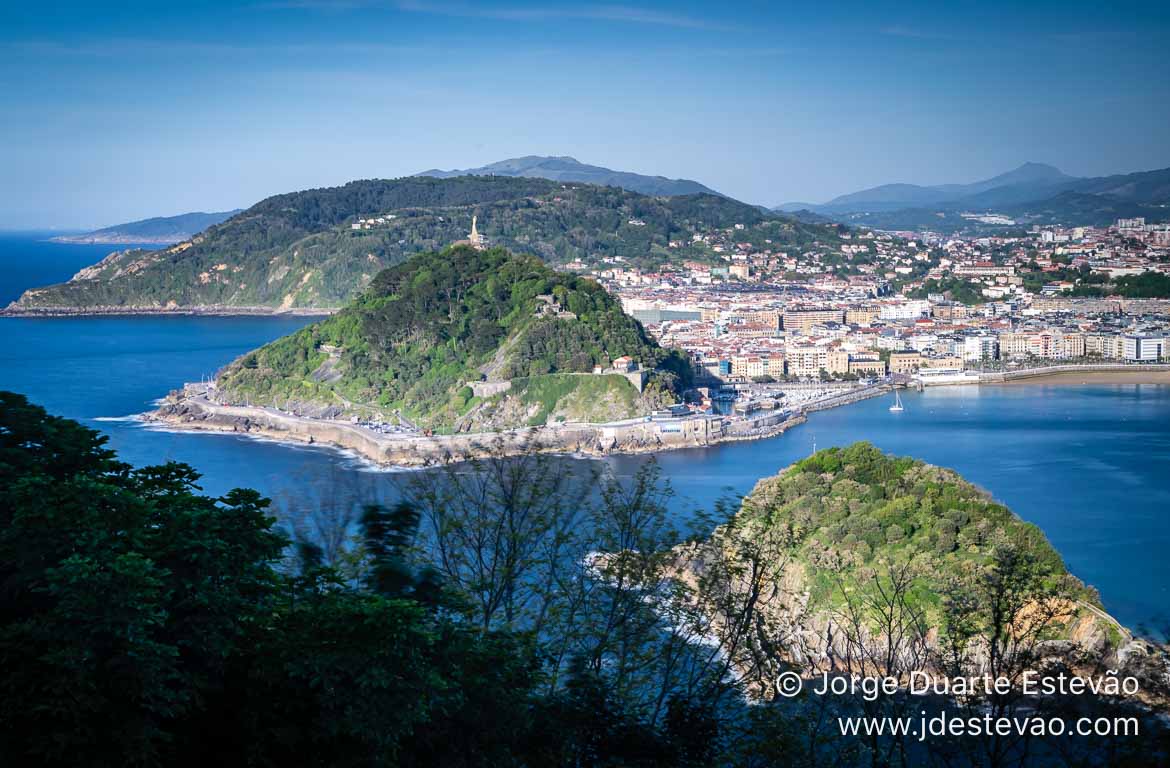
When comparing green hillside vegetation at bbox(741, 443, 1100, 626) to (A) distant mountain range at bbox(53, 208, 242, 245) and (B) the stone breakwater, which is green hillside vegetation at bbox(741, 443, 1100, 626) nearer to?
(B) the stone breakwater

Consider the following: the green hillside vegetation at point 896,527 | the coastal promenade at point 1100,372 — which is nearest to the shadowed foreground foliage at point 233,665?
the green hillside vegetation at point 896,527

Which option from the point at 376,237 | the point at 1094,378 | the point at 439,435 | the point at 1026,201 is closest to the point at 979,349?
the point at 1094,378

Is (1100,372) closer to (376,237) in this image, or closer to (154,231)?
(376,237)

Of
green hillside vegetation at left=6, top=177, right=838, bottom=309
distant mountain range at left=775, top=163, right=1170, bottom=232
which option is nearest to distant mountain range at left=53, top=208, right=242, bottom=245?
green hillside vegetation at left=6, top=177, right=838, bottom=309

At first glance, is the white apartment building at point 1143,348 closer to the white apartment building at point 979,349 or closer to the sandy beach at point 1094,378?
the sandy beach at point 1094,378

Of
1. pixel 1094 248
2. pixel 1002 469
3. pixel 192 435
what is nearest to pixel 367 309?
pixel 192 435

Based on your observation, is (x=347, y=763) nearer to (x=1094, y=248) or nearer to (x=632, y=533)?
(x=632, y=533)
